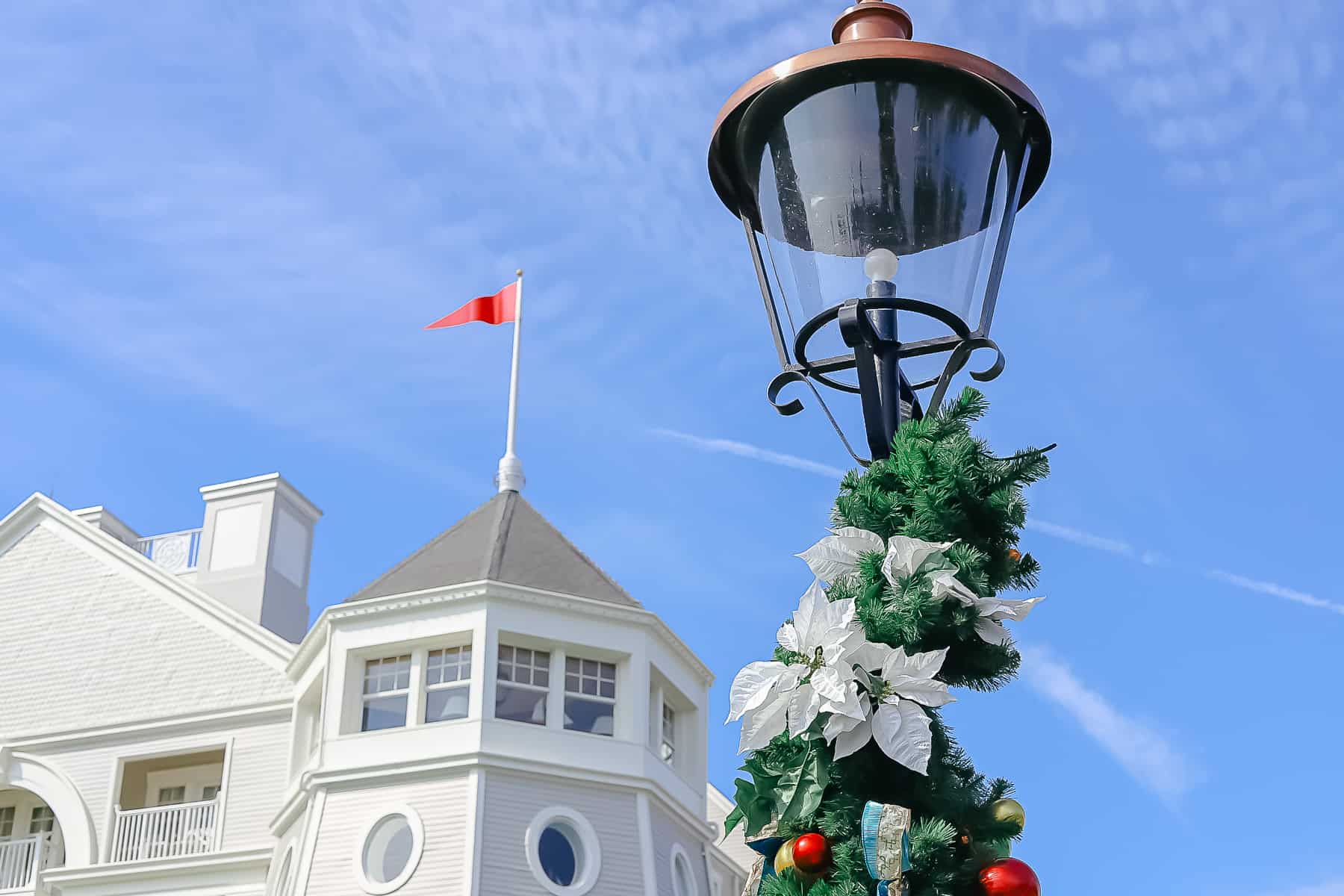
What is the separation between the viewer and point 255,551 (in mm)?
27516

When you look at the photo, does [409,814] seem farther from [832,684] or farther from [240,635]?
[832,684]

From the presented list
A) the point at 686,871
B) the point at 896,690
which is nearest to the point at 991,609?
the point at 896,690

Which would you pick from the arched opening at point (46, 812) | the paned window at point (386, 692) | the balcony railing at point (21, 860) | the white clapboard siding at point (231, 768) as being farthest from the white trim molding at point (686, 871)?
the balcony railing at point (21, 860)

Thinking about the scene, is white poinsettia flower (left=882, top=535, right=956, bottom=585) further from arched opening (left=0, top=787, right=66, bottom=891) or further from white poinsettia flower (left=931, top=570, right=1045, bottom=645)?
arched opening (left=0, top=787, right=66, bottom=891)

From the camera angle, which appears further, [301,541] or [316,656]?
[301,541]

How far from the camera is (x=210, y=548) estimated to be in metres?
28.0

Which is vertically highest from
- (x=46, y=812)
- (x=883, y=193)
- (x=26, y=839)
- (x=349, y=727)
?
(x=46, y=812)

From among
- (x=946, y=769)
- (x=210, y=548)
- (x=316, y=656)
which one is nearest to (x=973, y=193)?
(x=946, y=769)

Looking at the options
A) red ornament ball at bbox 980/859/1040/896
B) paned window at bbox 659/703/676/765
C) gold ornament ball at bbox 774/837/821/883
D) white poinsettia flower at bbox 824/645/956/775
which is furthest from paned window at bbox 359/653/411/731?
red ornament ball at bbox 980/859/1040/896

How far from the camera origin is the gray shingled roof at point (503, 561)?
22.2 metres

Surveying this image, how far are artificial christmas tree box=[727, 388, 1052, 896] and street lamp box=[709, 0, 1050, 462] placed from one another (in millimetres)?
341

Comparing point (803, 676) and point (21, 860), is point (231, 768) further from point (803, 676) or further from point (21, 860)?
point (803, 676)

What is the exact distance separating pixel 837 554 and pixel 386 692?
59.9 feet

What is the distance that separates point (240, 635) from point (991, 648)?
72.8 ft
